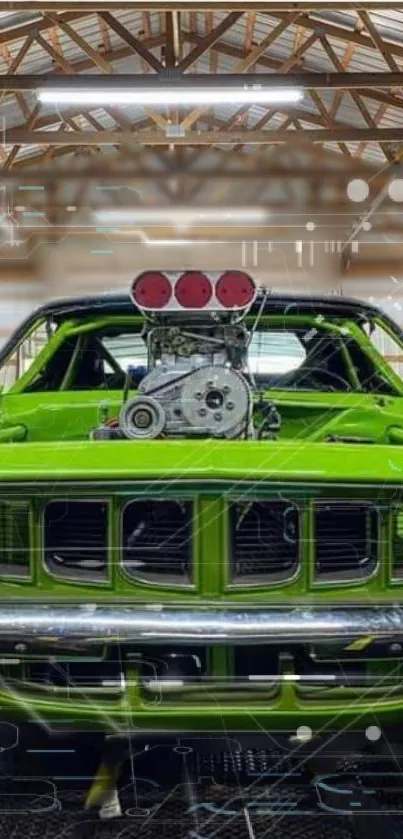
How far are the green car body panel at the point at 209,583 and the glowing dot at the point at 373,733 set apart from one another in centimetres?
5

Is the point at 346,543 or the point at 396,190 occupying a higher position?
the point at 396,190

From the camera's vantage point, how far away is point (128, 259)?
11.3ft

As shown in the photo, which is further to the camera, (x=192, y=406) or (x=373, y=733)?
(x=192, y=406)

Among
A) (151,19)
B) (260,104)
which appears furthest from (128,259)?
(151,19)

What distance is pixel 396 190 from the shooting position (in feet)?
12.6

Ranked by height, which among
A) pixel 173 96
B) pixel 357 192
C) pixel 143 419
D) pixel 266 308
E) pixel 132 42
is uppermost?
pixel 132 42

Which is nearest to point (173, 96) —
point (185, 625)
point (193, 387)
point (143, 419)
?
point (193, 387)

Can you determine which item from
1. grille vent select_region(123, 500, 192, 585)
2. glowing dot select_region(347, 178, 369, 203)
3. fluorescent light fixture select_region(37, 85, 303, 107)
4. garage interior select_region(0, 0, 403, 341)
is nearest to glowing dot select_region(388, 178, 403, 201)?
garage interior select_region(0, 0, 403, 341)

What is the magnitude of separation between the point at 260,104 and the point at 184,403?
1654mm

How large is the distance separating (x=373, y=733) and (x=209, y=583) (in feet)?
1.67

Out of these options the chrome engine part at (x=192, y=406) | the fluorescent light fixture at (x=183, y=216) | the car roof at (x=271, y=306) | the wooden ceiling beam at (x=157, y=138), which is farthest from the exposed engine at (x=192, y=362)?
the wooden ceiling beam at (x=157, y=138)

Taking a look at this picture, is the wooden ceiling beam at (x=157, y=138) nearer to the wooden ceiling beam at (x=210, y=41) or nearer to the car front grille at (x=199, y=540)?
the wooden ceiling beam at (x=210, y=41)

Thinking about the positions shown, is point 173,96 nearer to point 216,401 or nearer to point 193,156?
point 193,156

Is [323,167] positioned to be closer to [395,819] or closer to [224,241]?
[224,241]
